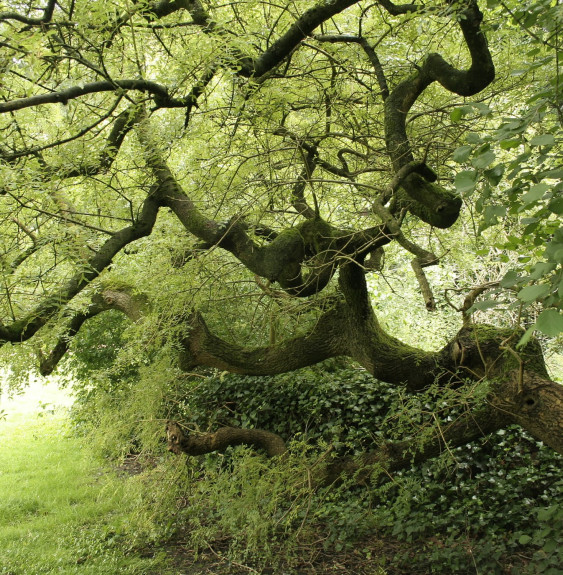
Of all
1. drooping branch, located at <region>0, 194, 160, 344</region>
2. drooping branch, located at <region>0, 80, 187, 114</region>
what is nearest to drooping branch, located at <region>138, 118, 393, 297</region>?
drooping branch, located at <region>0, 194, 160, 344</region>

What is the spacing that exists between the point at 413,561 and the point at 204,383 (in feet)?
12.5

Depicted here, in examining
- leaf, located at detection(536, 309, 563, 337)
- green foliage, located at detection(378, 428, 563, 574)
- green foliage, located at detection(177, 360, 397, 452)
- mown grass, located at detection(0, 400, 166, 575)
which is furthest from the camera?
green foliage, located at detection(177, 360, 397, 452)

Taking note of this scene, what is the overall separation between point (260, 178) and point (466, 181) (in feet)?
11.2

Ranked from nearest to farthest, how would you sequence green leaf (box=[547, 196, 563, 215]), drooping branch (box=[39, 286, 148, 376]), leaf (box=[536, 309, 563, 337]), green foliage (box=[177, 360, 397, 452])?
leaf (box=[536, 309, 563, 337]), green leaf (box=[547, 196, 563, 215]), green foliage (box=[177, 360, 397, 452]), drooping branch (box=[39, 286, 148, 376])

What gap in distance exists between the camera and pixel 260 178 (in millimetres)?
4773

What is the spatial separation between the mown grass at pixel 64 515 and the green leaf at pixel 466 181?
4545mm

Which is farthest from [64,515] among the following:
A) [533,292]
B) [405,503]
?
[533,292]

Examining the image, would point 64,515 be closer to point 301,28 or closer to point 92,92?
point 92,92

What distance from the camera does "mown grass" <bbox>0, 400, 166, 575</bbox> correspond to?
4902mm

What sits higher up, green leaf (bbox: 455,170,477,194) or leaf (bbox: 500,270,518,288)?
green leaf (bbox: 455,170,477,194)

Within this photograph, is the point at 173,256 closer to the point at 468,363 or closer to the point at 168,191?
the point at 168,191

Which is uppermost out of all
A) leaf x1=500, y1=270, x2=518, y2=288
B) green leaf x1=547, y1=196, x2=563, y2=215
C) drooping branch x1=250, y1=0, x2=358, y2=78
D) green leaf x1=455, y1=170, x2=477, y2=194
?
drooping branch x1=250, y1=0, x2=358, y2=78

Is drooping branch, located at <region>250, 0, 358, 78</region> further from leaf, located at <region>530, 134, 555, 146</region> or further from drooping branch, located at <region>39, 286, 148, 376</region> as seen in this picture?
drooping branch, located at <region>39, 286, 148, 376</region>

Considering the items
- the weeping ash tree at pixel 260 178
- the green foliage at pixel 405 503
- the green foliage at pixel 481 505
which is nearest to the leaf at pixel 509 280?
the weeping ash tree at pixel 260 178
